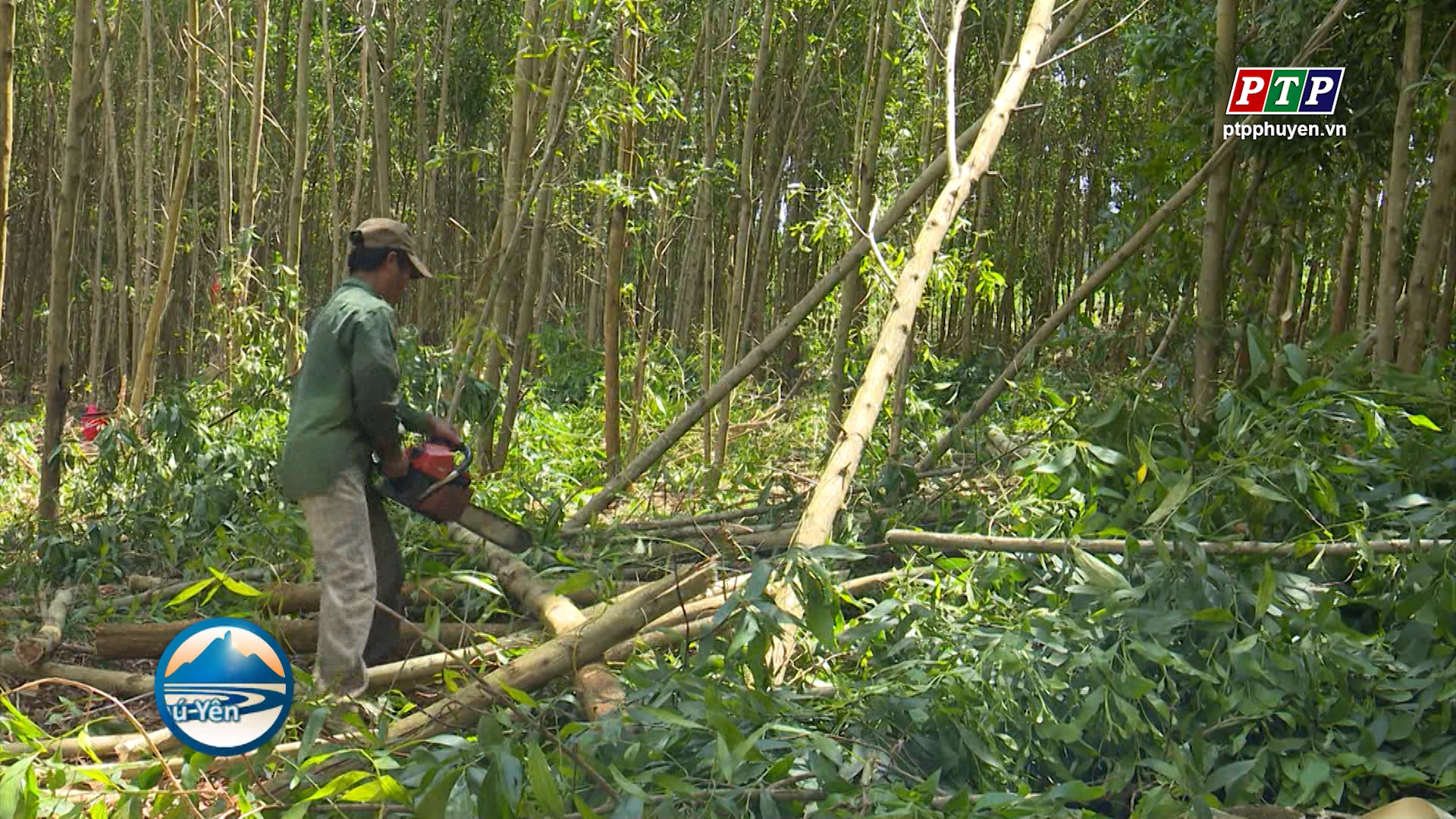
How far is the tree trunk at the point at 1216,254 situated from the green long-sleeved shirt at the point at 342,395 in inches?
105

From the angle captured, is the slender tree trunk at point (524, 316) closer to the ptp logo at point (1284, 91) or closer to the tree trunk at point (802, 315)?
the tree trunk at point (802, 315)

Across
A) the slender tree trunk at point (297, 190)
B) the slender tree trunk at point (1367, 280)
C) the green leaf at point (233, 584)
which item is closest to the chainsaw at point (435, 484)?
the green leaf at point (233, 584)

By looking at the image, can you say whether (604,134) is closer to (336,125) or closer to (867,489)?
(867,489)

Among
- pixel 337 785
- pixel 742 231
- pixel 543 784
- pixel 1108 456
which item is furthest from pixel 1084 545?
pixel 742 231

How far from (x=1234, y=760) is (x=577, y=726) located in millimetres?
1495

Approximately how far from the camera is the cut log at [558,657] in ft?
9.49

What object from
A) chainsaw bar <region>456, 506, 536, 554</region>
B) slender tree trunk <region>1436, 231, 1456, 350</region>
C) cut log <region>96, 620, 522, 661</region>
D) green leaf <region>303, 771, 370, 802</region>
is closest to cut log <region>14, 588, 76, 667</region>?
cut log <region>96, 620, 522, 661</region>

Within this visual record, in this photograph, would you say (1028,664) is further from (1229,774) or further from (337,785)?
(337,785)

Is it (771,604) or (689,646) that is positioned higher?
(771,604)

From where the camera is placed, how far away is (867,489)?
163 inches

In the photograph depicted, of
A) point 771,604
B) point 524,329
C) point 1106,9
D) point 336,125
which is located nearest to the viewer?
point 771,604

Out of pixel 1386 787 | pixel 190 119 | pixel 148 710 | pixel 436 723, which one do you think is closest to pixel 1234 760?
pixel 1386 787

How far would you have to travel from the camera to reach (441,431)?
3.94 metres

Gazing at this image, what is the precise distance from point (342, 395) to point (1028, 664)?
7.21 ft
